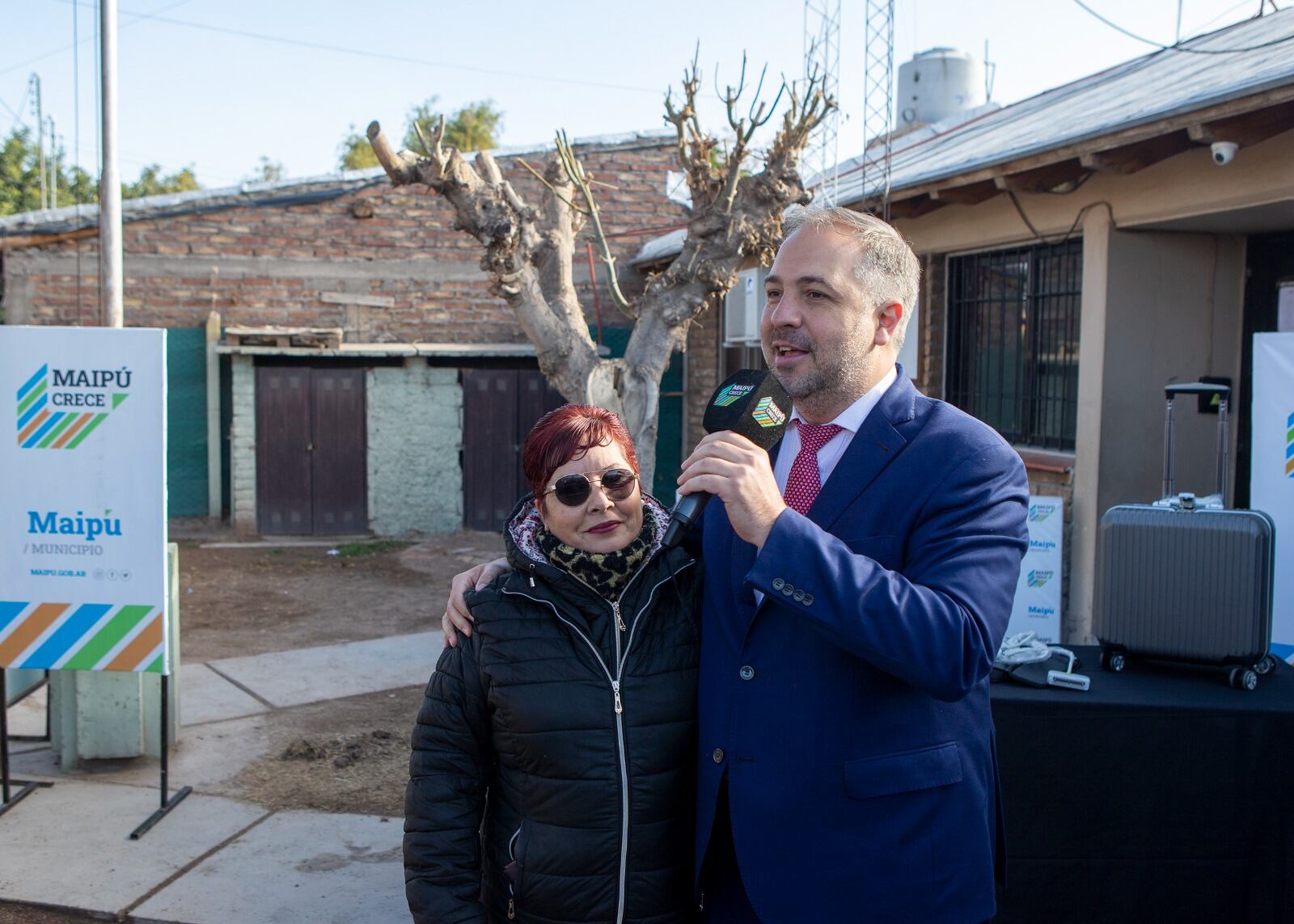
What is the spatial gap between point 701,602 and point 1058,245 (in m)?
5.50

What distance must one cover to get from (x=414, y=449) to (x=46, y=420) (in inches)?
326

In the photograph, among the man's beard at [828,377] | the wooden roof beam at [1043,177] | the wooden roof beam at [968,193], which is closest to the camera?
the man's beard at [828,377]

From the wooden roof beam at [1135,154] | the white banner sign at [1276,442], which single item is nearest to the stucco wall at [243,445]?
the wooden roof beam at [1135,154]

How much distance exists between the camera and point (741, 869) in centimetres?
182

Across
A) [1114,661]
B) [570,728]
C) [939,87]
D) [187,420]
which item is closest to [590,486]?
[570,728]

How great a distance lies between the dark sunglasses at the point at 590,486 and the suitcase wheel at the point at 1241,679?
6.38 feet

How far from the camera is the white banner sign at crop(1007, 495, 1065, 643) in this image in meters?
6.41

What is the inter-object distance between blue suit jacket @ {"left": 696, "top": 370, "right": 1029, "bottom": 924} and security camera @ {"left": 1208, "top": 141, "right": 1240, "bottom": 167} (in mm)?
3870

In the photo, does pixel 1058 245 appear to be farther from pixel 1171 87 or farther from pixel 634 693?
pixel 634 693

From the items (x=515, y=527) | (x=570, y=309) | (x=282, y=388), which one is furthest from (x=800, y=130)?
(x=282, y=388)

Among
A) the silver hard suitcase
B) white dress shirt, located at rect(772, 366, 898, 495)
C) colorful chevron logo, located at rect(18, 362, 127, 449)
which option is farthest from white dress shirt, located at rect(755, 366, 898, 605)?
colorful chevron logo, located at rect(18, 362, 127, 449)

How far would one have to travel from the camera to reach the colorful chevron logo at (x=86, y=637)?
462cm

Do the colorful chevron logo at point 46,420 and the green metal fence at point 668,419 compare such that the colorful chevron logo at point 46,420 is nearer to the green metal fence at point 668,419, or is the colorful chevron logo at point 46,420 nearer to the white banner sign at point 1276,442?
the white banner sign at point 1276,442

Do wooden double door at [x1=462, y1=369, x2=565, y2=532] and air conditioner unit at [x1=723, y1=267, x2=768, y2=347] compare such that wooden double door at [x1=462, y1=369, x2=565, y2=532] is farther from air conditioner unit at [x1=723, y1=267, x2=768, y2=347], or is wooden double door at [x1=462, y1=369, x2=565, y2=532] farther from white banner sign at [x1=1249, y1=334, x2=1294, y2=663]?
white banner sign at [x1=1249, y1=334, x2=1294, y2=663]
